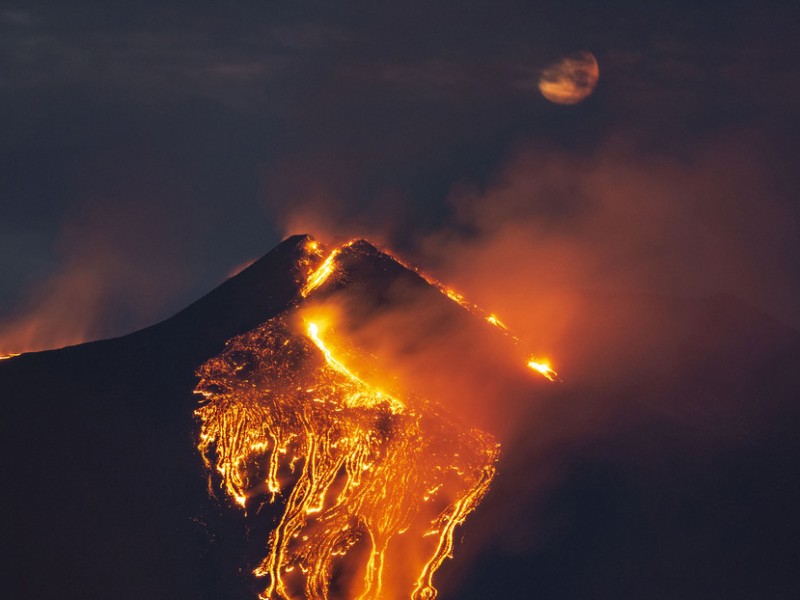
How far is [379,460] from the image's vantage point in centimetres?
3497

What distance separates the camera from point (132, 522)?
105 ft

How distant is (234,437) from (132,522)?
3887mm

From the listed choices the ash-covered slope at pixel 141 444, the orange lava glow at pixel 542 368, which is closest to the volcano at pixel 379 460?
the ash-covered slope at pixel 141 444

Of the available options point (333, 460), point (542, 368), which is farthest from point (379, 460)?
point (542, 368)

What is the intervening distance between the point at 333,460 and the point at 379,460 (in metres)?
1.23

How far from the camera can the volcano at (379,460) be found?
31438 mm

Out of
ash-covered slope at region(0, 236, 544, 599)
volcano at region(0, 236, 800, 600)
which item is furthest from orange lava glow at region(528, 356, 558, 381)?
ash-covered slope at region(0, 236, 544, 599)

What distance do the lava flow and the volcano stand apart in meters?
A: 0.08

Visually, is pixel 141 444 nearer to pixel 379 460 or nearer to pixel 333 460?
pixel 333 460

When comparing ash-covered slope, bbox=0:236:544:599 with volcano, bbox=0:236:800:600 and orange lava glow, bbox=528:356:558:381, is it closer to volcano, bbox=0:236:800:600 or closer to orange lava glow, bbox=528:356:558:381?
volcano, bbox=0:236:800:600

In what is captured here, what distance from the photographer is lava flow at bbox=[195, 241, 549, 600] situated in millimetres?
31609

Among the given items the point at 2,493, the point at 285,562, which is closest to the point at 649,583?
the point at 285,562

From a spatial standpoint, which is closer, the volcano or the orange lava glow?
the volcano

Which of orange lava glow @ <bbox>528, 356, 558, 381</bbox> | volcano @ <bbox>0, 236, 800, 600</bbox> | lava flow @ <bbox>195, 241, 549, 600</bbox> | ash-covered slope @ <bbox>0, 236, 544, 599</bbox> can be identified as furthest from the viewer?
orange lava glow @ <bbox>528, 356, 558, 381</bbox>
